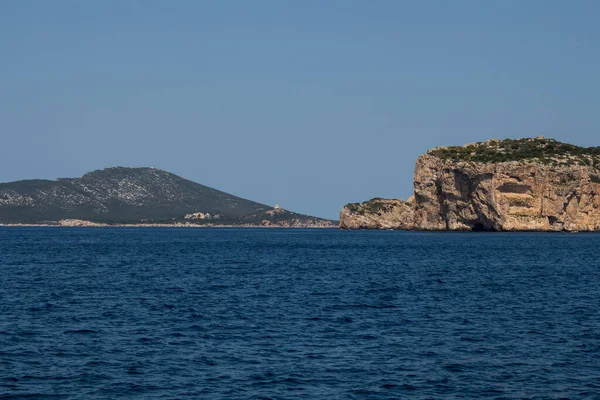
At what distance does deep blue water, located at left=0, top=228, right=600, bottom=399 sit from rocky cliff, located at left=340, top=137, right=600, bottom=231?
304ft

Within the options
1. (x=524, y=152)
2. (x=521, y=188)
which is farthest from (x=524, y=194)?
(x=524, y=152)

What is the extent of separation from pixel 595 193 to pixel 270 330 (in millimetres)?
133729

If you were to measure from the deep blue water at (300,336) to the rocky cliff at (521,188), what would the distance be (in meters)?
92.6

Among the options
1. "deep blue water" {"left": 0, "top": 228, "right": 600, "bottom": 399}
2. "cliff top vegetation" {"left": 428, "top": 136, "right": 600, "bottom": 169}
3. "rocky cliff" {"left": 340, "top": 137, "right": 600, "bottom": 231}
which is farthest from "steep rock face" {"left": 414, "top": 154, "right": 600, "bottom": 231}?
"deep blue water" {"left": 0, "top": 228, "right": 600, "bottom": 399}

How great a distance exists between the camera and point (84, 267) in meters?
73.1

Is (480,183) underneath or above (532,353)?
above

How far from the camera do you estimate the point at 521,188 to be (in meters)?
155

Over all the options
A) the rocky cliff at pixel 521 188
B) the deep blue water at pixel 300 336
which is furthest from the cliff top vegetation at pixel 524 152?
the deep blue water at pixel 300 336

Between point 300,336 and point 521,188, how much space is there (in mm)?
128640

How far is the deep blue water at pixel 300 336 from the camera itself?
25.5 metres

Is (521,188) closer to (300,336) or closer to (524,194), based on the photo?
(524,194)

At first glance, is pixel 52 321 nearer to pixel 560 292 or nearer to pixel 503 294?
pixel 503 294

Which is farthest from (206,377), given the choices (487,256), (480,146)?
(480,146)

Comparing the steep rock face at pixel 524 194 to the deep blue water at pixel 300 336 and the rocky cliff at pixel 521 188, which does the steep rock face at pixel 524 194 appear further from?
the deep blue water at pixel 300 336
